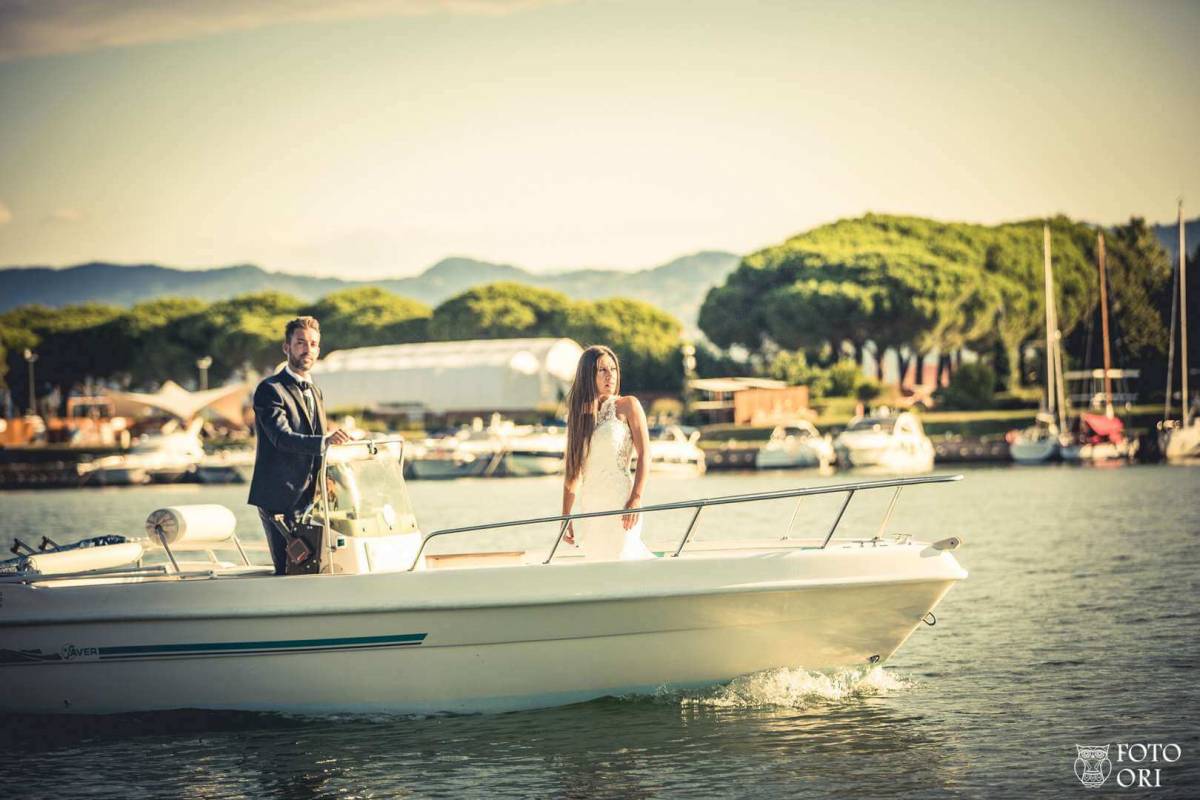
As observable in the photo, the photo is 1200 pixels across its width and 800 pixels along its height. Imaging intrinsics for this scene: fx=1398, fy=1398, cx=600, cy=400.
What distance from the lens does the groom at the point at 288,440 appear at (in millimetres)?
8922

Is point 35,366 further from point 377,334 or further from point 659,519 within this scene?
point 659,519

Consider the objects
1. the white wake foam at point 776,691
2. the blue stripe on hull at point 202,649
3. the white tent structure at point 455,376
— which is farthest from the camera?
the white tent structure at point 455,376

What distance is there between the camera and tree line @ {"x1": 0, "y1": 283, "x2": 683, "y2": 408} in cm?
10788

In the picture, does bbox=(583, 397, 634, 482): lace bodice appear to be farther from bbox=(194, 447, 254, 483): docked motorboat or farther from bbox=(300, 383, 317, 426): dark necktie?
bbox=(194, 447, 254, 483): docked motorboat

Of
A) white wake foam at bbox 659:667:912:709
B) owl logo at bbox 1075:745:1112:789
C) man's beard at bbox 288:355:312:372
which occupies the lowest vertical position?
owl logo at bbox 1075:745:1112:789

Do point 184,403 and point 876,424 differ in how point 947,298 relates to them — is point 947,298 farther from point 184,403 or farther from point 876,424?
point 184,403

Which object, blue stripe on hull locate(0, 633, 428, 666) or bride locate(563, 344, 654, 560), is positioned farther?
bride locate(563, 344, 654, 560)

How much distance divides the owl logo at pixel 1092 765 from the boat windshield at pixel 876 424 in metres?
44.7

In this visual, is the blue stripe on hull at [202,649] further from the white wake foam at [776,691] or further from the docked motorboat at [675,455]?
the docked motorboat at [675,455]

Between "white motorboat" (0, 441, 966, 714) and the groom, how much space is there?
169mm

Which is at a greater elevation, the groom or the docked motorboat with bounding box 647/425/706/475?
the groom

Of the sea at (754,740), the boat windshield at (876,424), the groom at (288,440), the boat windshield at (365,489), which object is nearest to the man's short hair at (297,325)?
the groom at (288,440)

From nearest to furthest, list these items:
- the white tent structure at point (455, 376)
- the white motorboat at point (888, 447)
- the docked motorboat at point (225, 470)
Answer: the white motorboat at point (888, 447), the docked motorboat at point (225, 470), the white tent structure at point (455, 376)

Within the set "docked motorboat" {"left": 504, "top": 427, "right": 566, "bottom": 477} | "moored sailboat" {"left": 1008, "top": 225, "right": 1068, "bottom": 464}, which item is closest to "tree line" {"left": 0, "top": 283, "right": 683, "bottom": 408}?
"docked motorboat" {"left": 504, "top": 427, "right": 566, "bottom": 477}
